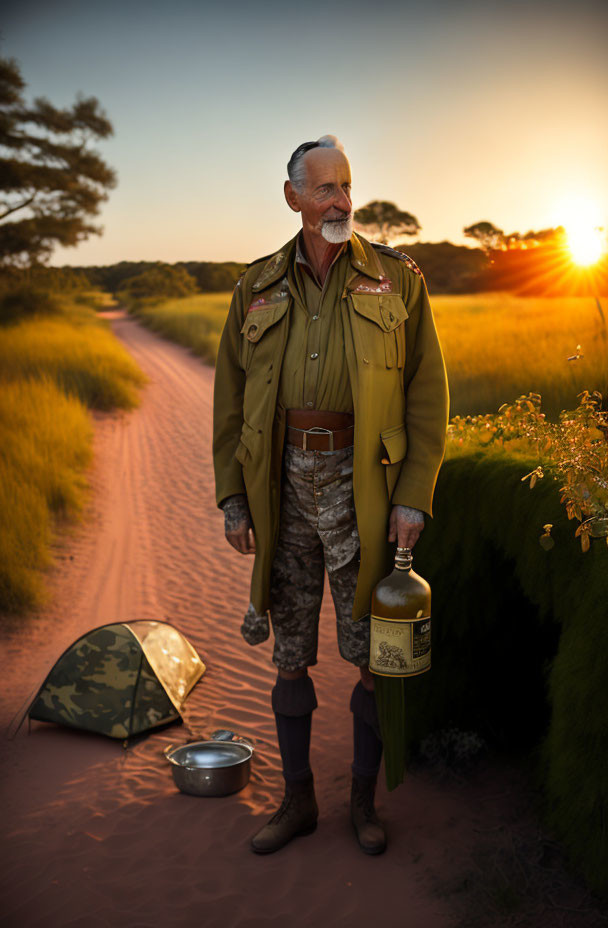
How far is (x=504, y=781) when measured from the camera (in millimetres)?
3150

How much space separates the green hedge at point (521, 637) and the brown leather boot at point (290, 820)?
58cm

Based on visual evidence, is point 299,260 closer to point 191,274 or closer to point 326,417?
point 326,417

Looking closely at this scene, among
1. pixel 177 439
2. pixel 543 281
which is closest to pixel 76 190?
pixel 177 439

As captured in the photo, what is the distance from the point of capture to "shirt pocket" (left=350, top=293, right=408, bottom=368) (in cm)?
238

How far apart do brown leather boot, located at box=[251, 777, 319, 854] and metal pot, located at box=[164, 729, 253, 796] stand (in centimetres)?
37

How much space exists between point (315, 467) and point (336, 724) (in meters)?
1.98

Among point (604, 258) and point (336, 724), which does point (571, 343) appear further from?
point (336, 724)

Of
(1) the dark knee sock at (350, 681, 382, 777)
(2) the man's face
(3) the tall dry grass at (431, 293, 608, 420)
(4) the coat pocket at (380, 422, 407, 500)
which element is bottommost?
(1) the dark knee sock at (350, 681, 382, 777)

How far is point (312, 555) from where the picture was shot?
269cm

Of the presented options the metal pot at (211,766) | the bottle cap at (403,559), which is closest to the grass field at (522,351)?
the bottle cap at (403,559)

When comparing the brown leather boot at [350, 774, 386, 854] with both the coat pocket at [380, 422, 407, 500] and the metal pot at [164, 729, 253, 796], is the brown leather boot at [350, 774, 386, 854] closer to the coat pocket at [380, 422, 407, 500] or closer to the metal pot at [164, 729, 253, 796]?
the metal pot at [164, 729, 253, 796]

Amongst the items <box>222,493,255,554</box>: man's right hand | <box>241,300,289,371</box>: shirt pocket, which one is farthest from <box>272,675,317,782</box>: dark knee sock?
<box>241,300,289,371</box>: shirt pocket

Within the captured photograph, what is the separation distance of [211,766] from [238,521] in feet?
4.28

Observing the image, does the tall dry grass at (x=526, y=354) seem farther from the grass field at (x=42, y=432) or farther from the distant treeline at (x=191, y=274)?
the distant treeline at (x=191, y=274)
